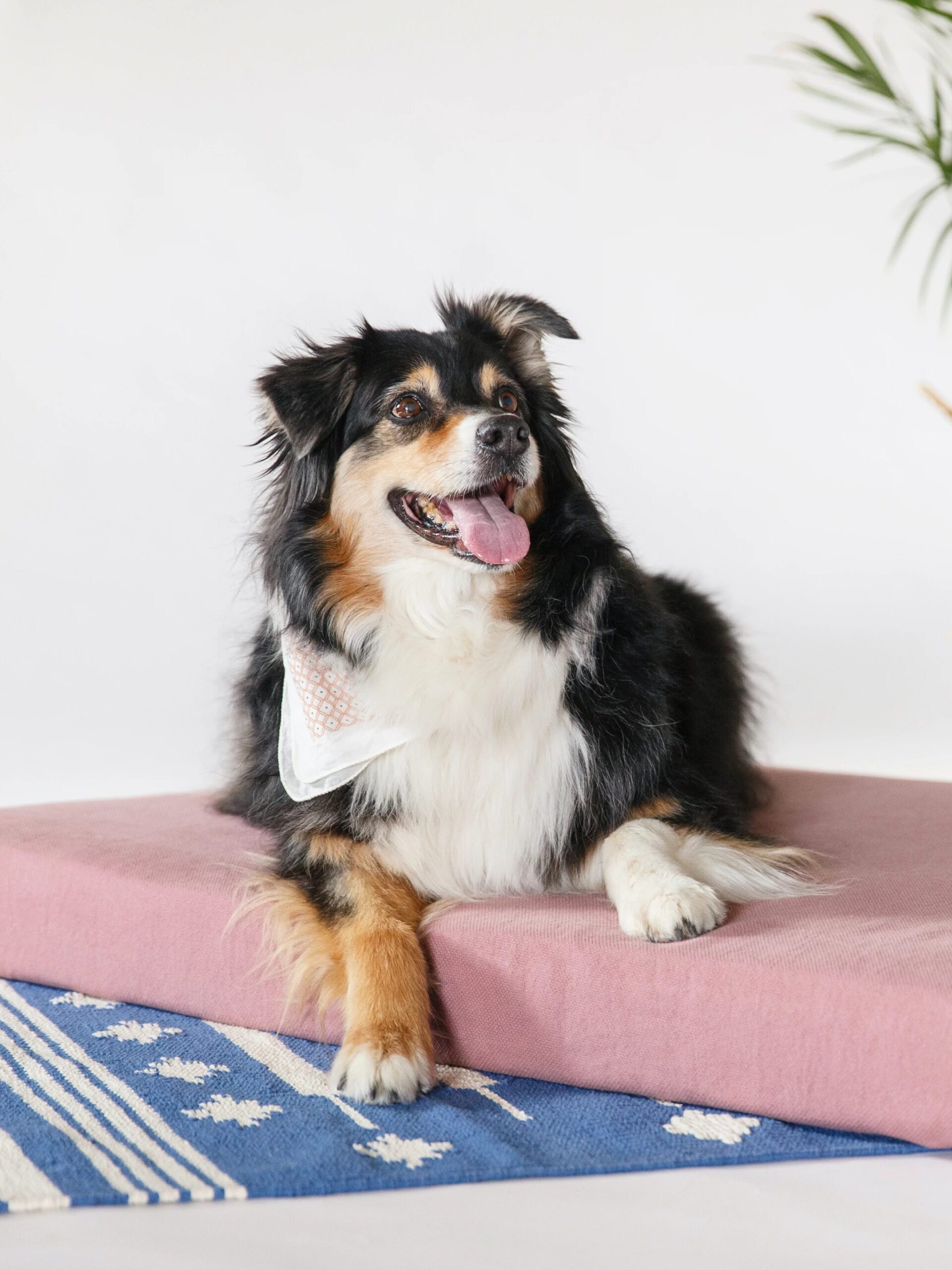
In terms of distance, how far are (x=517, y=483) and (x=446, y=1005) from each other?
1091mm

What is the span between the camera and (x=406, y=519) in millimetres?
3072

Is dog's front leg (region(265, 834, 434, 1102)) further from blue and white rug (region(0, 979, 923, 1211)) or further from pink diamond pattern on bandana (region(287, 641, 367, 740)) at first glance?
pink diamond pattern on bandana (region(287, 641, 367, 740))

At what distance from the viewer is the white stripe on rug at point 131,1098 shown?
228 centimetres

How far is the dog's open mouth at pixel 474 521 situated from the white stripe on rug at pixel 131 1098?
1255mm

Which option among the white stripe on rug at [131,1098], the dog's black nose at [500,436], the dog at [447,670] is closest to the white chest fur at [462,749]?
the dog at [447,670]

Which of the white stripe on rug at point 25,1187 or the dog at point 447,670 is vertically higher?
the dog at point 447,670

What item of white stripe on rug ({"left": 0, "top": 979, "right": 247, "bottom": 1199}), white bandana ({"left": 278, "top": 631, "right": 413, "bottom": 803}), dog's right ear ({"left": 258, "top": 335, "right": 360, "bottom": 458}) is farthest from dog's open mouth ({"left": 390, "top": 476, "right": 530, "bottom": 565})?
white stripe on rug ({"left": 0, "top": 979, "right": 247, "bottom": 1199})

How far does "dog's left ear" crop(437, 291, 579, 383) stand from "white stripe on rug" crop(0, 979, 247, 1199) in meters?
1.79

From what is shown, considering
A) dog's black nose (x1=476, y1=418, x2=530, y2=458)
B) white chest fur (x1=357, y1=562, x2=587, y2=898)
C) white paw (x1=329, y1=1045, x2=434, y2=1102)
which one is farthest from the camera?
white chest fur (x1=357, y1=562, x2=587, y2=898)

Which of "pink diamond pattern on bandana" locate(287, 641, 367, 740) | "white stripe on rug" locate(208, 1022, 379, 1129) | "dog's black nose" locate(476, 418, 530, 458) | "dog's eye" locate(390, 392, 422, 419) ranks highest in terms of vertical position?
"dog's eye" locate(390, 392, 422, 419)

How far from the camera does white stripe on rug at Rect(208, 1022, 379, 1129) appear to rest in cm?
254

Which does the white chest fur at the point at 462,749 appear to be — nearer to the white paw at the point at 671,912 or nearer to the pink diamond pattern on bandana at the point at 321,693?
the pink diamond pattern on bandana at the point at 321,693

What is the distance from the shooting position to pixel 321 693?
3.10 meters

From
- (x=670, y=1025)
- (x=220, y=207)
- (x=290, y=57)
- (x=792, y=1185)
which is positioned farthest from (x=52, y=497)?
(x=792, y=1185)
